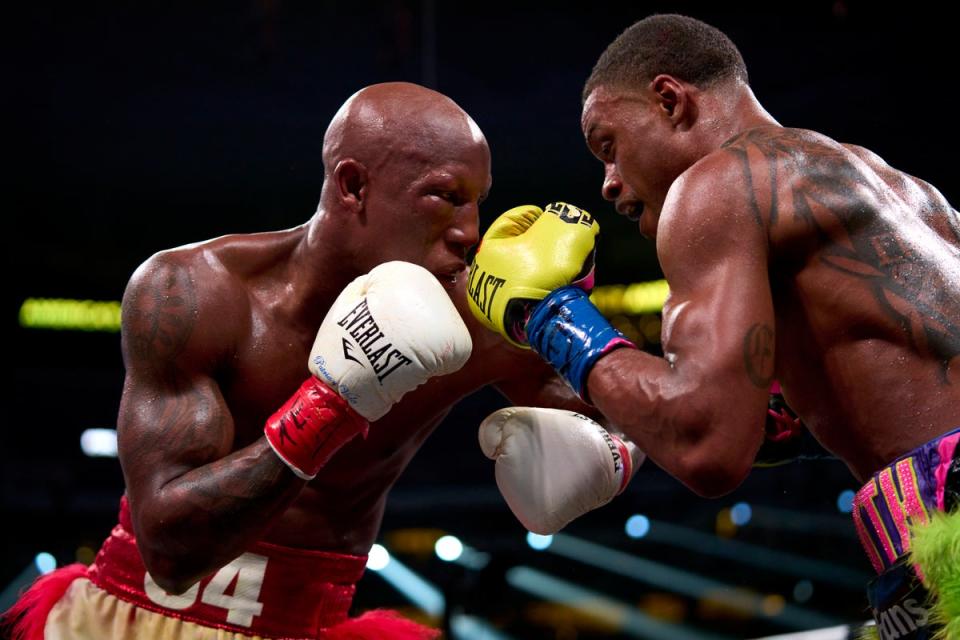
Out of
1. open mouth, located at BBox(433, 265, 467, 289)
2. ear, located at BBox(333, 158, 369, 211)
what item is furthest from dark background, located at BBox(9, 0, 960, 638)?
ear, located at BBox(333, 158, 369, 211)

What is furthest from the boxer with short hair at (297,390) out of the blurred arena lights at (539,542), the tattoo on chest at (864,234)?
the blurred arena lights at (539,542)

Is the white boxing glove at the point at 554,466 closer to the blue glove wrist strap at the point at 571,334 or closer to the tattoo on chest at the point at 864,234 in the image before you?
the blue glove wrist strap at the point at 571,334

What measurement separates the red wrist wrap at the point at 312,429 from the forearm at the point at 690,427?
56 centimetres

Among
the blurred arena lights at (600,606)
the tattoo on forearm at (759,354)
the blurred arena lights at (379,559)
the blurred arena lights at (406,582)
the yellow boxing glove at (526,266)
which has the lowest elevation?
the blurred arena lights at (600,606)

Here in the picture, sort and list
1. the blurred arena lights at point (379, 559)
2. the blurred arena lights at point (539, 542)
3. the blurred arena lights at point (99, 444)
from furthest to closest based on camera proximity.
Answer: the blurred arena lights at point (99, 444) → the blurred arena lights at point (539, 542) → the blurred arena lights at point (379, 559)

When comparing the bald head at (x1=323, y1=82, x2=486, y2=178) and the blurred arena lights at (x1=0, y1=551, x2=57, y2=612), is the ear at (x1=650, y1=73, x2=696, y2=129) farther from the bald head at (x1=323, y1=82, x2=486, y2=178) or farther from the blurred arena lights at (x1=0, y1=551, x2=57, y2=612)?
the blurred arena lights at (x1=0, y1=551, x2=57, y2=612)

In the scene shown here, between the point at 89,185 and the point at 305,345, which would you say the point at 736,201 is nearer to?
the point at 305,345

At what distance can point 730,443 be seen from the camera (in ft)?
4.53

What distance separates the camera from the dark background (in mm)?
6059

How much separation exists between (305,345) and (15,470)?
24.3 feet

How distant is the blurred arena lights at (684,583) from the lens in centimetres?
589

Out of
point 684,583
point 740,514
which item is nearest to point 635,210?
point 684,583

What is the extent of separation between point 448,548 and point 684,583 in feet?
5.49

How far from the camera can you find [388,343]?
70.5 inches
